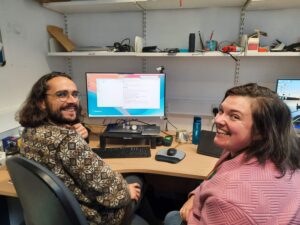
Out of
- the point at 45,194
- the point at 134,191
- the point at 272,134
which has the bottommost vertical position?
the point at 134,191

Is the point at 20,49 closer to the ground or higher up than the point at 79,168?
higher up

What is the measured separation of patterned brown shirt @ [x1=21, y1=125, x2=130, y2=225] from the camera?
3.39 feet

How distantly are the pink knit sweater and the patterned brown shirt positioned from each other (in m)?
0.46

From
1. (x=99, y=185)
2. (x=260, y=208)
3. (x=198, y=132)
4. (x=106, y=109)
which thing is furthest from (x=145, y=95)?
(x=260, y=208)

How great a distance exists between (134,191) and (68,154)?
462 mm

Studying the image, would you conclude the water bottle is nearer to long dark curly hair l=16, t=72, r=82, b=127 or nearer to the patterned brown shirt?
the patterned brown shirt

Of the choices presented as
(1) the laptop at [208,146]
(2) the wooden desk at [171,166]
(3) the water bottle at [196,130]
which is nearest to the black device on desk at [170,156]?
(2) the wooden desk at [171,166]

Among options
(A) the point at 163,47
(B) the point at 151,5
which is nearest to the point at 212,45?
(A) the point at 163,47

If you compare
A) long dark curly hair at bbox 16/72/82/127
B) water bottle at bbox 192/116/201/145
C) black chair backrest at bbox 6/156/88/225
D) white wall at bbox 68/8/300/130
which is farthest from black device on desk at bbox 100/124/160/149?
black chair backrest at bbox 6/156/88/225

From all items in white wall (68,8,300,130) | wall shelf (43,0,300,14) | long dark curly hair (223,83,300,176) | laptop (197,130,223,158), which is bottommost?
laptop (197,130,223,158)

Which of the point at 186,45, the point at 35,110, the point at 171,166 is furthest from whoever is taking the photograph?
the point at 186,45

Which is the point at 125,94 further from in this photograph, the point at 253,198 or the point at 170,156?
the point at 253,198

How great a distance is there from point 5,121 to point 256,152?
64.4 inches

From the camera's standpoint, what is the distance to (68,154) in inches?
40.3
